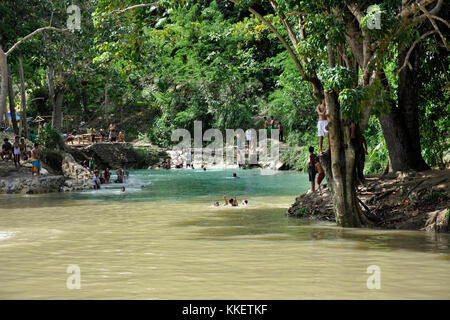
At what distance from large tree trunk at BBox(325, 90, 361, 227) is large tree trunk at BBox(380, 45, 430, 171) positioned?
2551 millimetres

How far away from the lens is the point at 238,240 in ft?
32.7

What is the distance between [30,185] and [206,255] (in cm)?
1531

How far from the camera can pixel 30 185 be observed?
21.9m

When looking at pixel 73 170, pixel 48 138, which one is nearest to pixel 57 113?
pixel 48 138

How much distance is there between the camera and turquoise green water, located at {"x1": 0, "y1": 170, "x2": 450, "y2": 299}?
244 inches

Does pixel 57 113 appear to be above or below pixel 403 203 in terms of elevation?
above

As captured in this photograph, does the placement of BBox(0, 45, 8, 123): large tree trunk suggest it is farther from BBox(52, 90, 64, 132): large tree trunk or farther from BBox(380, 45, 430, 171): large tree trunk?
BBox(380, 45, 430, 171): large tree trunk

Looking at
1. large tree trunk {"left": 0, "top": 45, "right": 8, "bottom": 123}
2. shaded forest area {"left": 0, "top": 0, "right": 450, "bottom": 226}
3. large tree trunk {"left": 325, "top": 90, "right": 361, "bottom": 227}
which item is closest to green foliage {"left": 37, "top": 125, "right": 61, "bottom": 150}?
shaded forest area {"left": 0, "top": 0, "right": 450, "bottom": 226}

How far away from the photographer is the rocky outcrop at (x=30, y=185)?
2180 centimetres

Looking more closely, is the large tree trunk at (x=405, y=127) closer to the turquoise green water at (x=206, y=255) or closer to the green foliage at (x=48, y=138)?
the turquoise green water at (x=206, y=255)

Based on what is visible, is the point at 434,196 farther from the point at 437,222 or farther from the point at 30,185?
the point at 30,185

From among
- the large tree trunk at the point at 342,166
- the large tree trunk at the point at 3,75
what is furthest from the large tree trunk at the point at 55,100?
the large tree trunk at the point at 342,166

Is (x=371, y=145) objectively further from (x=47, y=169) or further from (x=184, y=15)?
(x=184, y=15)

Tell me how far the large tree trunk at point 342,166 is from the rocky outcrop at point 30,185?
1414 cm
